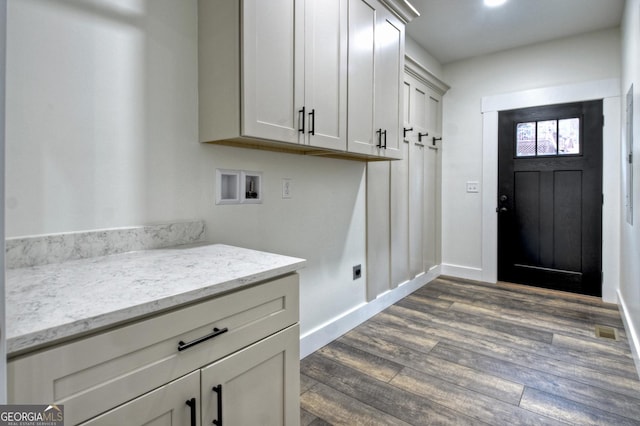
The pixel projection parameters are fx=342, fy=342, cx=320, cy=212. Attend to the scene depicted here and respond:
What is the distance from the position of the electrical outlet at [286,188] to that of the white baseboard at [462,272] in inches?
109

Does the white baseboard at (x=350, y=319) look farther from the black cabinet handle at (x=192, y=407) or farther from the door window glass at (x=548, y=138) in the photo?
the door window glass at (x=548, y=138)

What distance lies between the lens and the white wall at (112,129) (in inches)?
42.8

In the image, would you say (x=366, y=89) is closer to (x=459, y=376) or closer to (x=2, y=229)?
(x=459, y=376)

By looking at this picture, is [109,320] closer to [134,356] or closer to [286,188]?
[134,356]

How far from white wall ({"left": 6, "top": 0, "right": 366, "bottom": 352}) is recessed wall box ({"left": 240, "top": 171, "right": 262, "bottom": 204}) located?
0.03 metres

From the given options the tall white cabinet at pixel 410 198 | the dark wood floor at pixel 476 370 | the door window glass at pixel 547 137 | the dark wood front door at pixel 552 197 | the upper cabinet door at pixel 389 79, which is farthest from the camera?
the door window glass at pixel 547 137

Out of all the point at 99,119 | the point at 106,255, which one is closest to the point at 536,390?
the point at 106,255

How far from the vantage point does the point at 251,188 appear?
5.87ft

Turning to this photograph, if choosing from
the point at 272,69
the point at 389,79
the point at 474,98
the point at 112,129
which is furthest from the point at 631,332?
the point at 112,129

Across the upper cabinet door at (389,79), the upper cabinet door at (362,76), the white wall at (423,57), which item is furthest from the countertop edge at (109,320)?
the white wall at (423,57)

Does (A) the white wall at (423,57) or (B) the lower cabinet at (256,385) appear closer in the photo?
(B) the lower cabinet at (256,385)

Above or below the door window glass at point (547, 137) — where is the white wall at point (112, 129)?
below

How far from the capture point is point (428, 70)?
3.48 metres

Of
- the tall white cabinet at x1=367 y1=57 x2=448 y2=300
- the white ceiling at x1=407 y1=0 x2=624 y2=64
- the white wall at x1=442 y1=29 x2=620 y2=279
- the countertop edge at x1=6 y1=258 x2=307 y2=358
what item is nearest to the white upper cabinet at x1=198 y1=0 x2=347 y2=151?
the countertop edge at x1=6 y1=258 x2=307 y2=358
